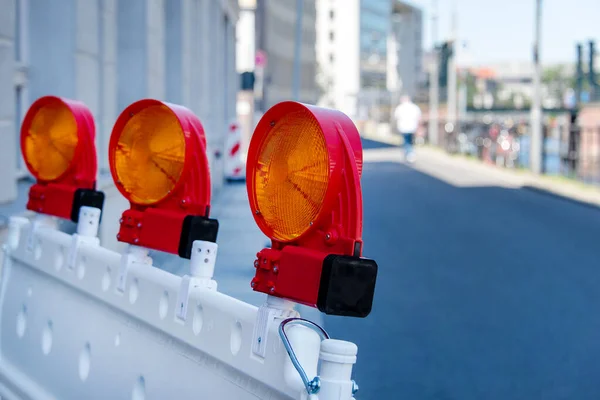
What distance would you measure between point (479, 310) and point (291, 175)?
6152 millimetres

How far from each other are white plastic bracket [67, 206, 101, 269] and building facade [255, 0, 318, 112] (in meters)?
69.3

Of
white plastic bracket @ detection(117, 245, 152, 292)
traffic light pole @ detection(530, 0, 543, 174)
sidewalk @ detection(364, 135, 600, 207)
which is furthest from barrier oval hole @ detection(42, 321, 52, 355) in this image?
traffic light pole @ detection(530, 0, 543, 174)

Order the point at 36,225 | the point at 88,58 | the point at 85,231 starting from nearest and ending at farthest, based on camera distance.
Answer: the point at 85,231 → the point at 36,225 → the point at 88,58

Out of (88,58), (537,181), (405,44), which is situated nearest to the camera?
(88,58)

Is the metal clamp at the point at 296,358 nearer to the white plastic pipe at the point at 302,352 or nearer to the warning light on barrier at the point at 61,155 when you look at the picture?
the white plastic pipe at the point at 302,352

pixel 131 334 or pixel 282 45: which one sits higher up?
pixel 282 45

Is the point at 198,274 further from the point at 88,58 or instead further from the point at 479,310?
the point at 88,58

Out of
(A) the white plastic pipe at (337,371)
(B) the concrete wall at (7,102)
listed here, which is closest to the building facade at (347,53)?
(B) the concrete wall at (7,102)

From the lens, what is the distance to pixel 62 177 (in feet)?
14.8

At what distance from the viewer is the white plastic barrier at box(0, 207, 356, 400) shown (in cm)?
264

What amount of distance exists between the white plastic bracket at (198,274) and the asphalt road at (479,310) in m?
2.56

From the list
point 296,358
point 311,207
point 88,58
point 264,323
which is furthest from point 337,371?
point 88,58

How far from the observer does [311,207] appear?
2.76m

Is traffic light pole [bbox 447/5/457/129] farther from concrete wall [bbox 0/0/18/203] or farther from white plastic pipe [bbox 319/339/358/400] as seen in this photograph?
white plastic pipe [bbox 319/339/358/400]
